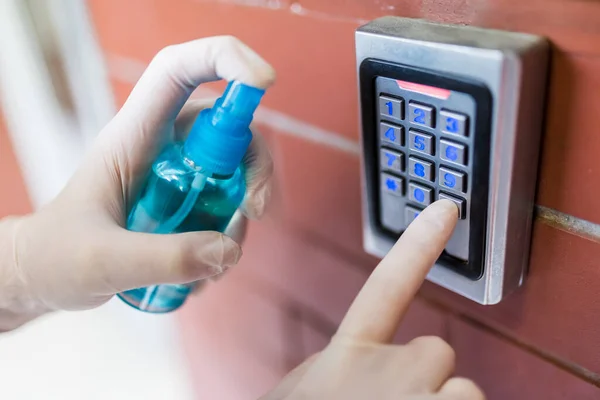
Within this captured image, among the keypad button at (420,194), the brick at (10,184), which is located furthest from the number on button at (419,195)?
the brick at (10,184)

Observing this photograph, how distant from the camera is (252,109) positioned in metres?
0.32

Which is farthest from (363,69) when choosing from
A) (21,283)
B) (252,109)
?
(21,283)

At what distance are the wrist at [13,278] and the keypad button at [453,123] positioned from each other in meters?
0.30

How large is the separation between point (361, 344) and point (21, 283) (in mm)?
Result: 258

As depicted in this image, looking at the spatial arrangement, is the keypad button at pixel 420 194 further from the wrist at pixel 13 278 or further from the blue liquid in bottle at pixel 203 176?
the wrist at pixel 13 278

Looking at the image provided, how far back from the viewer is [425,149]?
0.98ft

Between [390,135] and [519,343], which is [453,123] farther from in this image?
[519,343]

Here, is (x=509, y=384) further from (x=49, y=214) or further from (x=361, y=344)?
(x=49, y=214)

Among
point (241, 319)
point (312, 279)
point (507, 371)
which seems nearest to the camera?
point (507, 371)

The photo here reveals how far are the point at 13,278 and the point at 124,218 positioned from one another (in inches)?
3.8

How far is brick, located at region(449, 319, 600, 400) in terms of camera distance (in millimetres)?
334

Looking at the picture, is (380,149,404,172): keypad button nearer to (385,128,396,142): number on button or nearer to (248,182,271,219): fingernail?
(385,128,396,142): number on button

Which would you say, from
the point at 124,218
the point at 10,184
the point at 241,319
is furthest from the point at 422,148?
the point at 10,184

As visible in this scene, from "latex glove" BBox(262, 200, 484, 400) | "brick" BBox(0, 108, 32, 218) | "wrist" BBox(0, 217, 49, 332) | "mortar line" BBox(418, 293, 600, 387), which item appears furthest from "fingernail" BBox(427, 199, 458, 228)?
"brick" BBox(0, 108, 32, 218)
